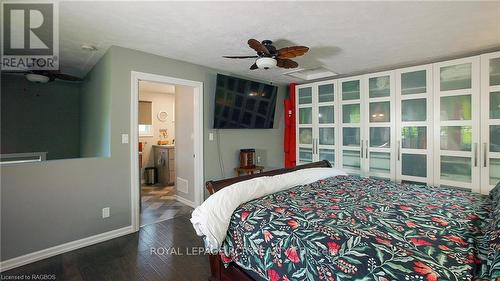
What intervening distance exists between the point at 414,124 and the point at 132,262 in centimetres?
399

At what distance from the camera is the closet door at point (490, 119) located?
9.07ft

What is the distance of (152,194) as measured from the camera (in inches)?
181

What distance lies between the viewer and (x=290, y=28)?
2299 mm

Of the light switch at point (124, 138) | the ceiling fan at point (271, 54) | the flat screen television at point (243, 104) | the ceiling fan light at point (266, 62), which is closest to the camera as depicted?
the ceiling fan at point (271, 54)

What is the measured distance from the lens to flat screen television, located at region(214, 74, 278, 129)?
12.1 ft

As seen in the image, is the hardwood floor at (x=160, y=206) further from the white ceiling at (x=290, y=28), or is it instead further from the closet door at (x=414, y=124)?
the closet door at (x=414, y=124)

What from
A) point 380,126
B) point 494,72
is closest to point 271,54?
point 380,126

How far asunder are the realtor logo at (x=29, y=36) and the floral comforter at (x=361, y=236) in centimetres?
245

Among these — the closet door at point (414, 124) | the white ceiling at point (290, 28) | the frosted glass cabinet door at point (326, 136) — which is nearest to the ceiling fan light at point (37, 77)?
the white ceiling at point (290, 28)

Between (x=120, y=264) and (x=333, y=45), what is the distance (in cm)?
331

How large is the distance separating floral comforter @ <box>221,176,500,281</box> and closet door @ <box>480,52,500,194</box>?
1355 mm

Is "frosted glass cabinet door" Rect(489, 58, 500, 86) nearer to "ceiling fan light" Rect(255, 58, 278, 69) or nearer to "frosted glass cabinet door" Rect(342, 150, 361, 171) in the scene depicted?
"frosted glass cabinet door" Rect(342, 150, 361, 171)

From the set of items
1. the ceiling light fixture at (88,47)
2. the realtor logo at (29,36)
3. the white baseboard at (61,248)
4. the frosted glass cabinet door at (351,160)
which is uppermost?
the ceiling light fixture at (88,47)

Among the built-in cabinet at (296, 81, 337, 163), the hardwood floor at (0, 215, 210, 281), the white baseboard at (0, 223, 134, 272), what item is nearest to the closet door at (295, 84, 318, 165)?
the built-in cabinet at (296, 81, 337, 163)
